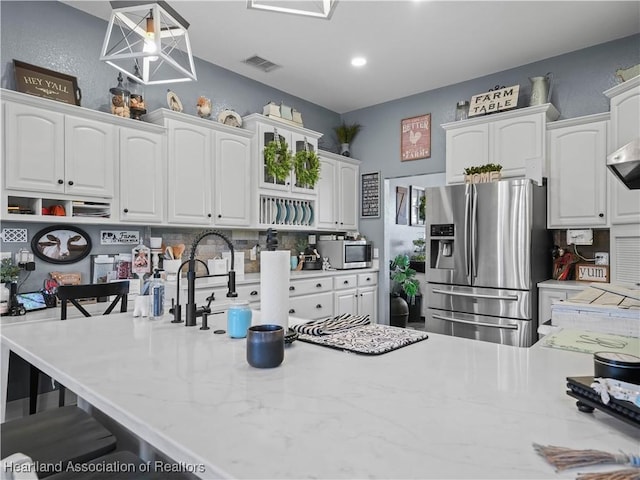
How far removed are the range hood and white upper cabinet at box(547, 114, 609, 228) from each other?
243 cm

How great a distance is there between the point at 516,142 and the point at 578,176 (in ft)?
2.02

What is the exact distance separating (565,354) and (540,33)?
3.27m

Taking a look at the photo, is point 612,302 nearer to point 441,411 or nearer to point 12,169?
point 441,411

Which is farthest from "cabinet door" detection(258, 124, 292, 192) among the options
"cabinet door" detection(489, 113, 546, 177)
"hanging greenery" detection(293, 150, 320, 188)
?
"cabinet door" detection(489, 113, 546, 177)

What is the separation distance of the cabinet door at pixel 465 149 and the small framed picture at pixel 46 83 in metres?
3.39

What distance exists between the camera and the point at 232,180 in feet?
12.6

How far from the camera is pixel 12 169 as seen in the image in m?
2.49

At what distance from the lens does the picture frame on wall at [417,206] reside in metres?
6.32

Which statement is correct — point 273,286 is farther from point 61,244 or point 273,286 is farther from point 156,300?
point 61,244

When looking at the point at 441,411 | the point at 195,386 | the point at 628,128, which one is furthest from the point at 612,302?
the point at 628,128

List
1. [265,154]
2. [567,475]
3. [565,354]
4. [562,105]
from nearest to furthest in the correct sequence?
[567,475] → [565,354] → [562,105] → [265,154]

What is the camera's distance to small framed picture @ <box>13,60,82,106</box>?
272 centimetres

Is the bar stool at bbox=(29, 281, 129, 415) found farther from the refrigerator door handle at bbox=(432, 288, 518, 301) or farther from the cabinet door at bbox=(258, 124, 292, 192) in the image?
the refrigerator door handle at bbox=(432, 288, 518, 301)

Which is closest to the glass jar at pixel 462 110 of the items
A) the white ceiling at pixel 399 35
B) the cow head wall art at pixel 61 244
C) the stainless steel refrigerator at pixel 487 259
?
the white ceiling at pixel 399 35
